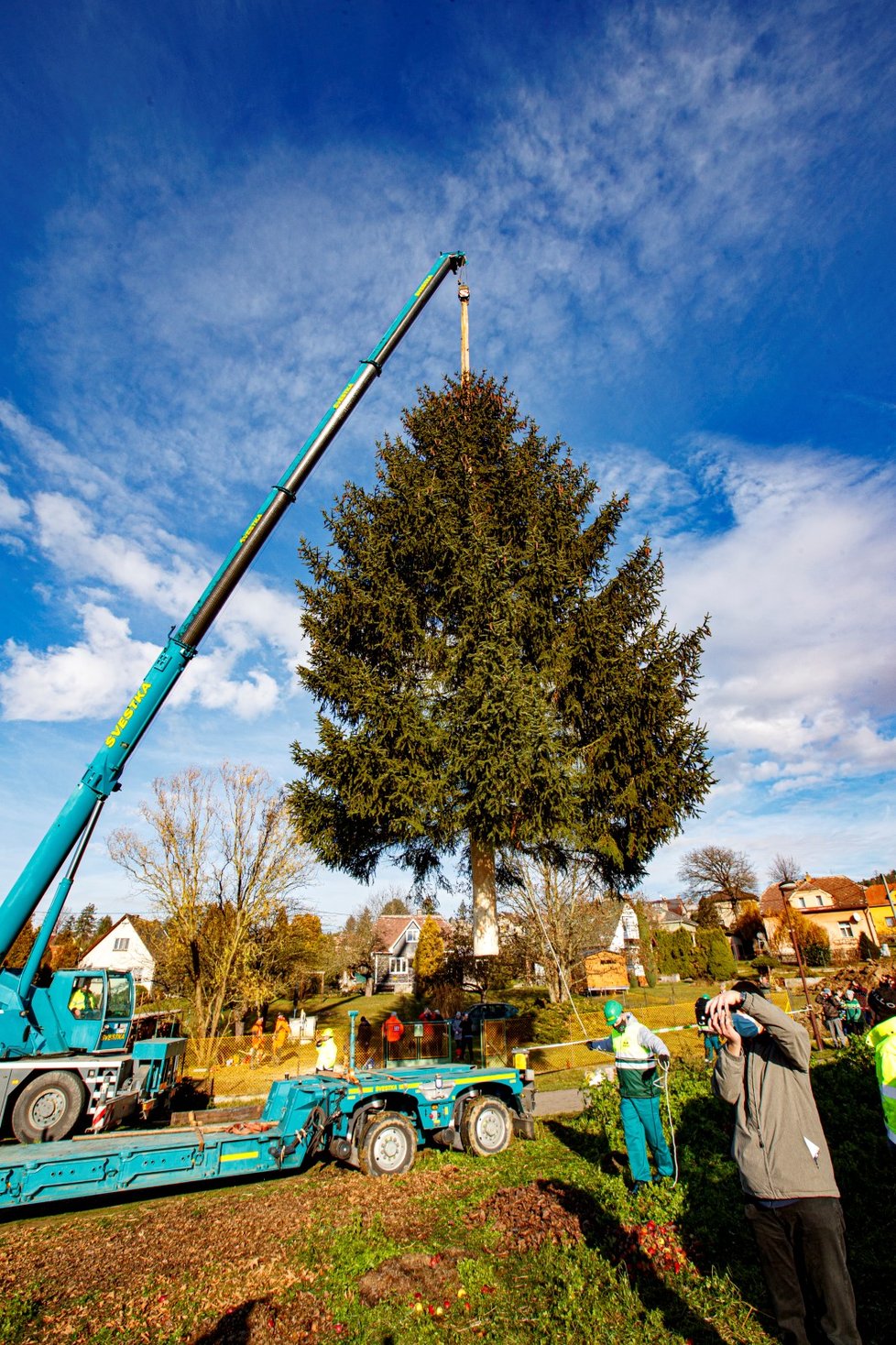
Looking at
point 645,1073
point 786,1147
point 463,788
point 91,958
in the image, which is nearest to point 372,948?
point 91,958

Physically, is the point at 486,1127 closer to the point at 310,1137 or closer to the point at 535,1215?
the point at 310,1137

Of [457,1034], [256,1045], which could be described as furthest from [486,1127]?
[256,1045]

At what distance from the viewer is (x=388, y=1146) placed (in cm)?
828

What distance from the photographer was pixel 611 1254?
17.5 feet

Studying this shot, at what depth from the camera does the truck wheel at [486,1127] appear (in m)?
8.88

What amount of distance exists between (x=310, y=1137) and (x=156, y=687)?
6.86 meters

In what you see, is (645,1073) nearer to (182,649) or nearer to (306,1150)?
(306,1150)

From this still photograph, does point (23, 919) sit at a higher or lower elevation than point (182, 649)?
lower

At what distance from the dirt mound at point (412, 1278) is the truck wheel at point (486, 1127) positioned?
10.9ft

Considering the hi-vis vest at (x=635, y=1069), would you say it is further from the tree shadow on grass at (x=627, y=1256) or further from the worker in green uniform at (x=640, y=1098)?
the tree shadow on grass at (x=627, y=1256)

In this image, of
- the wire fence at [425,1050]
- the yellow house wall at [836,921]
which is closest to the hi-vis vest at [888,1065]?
the wire fence at [425,1050]

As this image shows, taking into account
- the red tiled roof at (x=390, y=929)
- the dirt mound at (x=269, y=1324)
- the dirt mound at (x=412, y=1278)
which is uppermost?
the red tiled roof at (x=390, y=929)

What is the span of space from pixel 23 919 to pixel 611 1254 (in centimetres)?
886

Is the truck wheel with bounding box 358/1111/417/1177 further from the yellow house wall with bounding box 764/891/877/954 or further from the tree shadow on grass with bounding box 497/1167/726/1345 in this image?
the yellow house wall with bounding box 764/891/877/954
